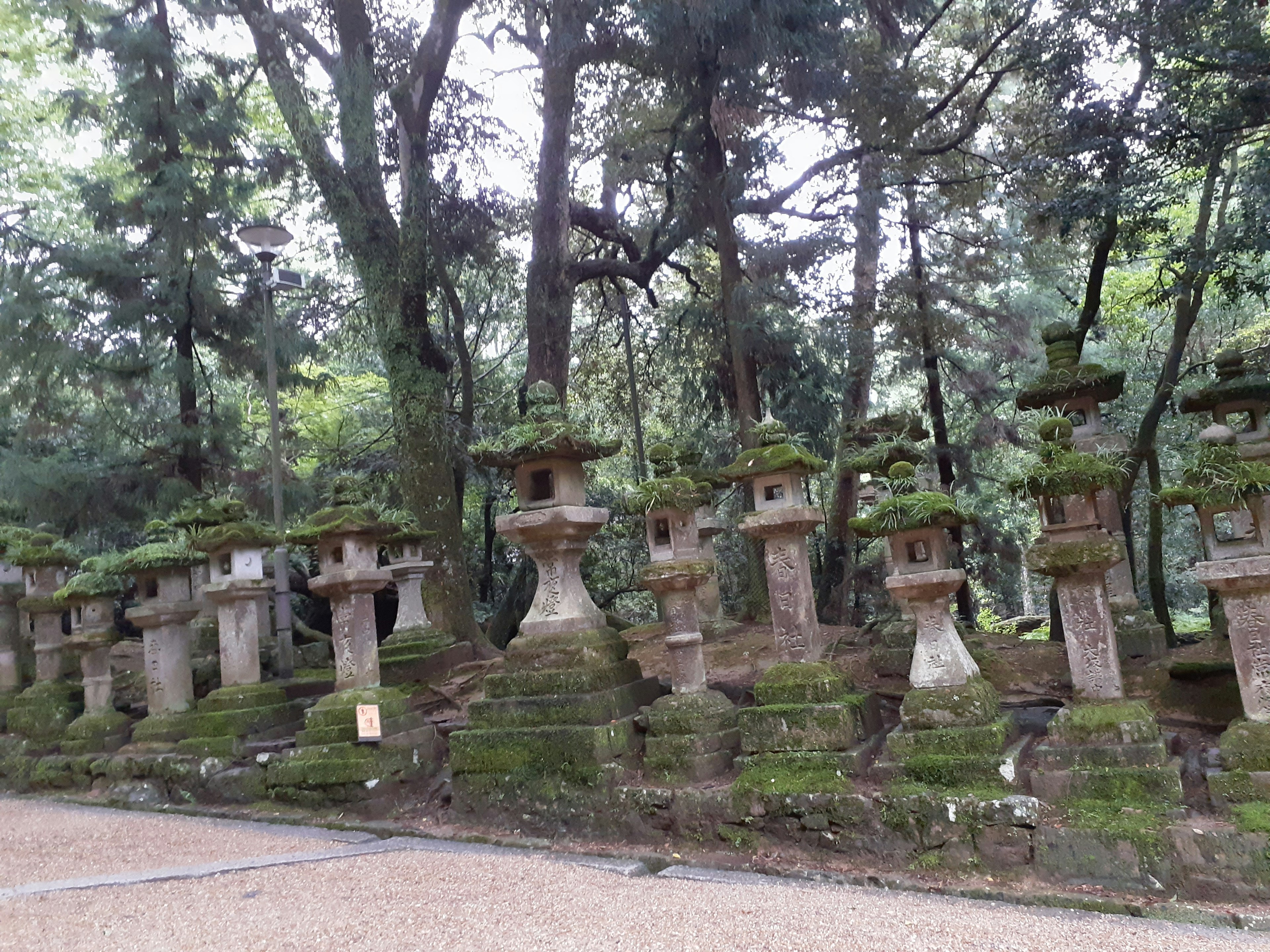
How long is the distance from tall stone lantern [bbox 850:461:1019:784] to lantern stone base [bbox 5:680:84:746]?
8971 mm

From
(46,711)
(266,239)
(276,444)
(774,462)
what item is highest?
(266,239)

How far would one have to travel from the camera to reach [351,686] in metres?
7.74

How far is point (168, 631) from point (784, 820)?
6.60m

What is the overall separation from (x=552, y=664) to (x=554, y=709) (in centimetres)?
37

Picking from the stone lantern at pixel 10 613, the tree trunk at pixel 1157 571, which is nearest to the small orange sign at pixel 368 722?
the stone lantern at pixel 10 613

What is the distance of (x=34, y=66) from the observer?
13570 mm

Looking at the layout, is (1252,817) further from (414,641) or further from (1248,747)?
(414,641)

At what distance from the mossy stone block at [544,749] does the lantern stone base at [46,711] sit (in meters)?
5.67

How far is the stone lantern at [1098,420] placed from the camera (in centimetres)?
743

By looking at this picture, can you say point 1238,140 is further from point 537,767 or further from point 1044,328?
point 537,767

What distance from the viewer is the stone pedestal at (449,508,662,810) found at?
6.44 metres

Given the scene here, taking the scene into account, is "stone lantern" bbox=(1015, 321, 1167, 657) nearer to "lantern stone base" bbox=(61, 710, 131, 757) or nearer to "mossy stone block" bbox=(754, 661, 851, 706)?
"mossy stone block" bbox=(754, 661, 851, 706)

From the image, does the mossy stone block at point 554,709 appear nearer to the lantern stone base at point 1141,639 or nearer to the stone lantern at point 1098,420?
the lantern stone base at point 1141,639

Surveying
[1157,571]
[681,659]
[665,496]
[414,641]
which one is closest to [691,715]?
[681,659]
